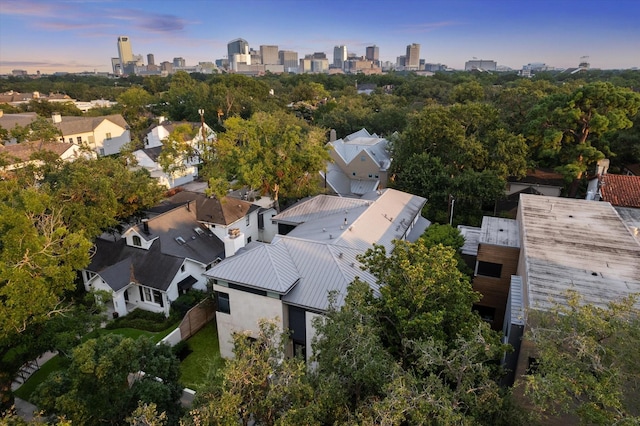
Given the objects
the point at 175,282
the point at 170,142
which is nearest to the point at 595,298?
the point at 175,282

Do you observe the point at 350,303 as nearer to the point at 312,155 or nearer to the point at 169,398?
the point at 169,398

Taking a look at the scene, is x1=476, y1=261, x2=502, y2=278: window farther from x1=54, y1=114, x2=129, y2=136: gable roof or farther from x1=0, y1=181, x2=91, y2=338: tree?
x1=54, y1=114, x2=129, y2=136: gable roof

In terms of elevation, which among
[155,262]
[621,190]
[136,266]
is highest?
[621,190]

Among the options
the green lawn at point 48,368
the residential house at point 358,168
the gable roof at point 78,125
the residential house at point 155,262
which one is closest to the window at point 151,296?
the residential house at point 155,262

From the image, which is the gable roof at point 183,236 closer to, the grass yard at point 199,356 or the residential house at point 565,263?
the grass yard at point 199,356

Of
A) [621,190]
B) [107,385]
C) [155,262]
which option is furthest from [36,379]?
[621,190]

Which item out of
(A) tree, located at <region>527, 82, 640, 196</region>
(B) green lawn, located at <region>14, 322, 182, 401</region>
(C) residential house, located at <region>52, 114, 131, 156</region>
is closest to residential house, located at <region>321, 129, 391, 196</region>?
(A) tree, located at <region>527, 82, 640, 196</region>

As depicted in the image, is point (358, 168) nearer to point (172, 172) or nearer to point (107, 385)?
point (172, 172)
